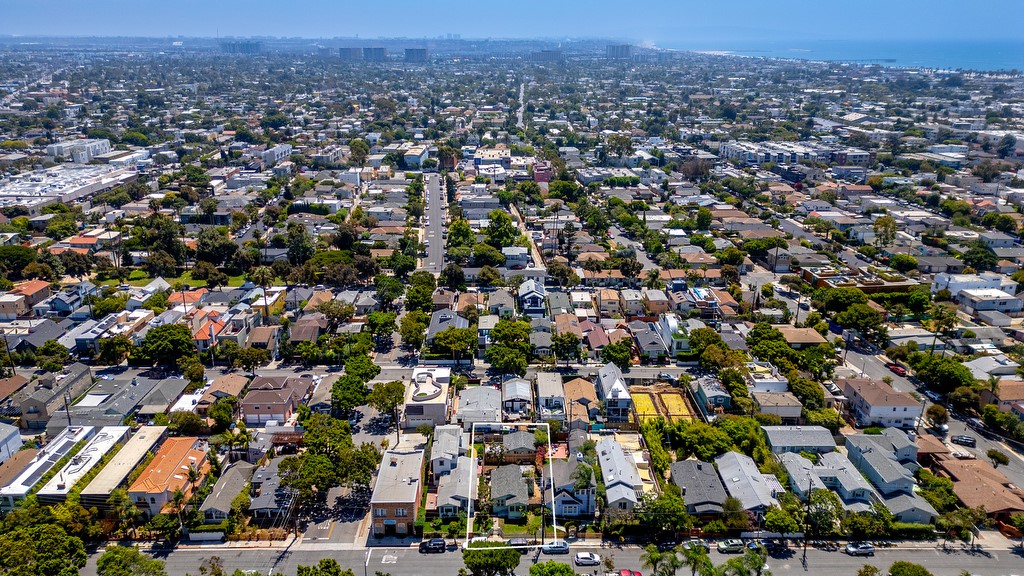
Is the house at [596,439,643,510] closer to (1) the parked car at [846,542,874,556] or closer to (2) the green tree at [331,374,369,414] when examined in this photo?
(1) the parked car at [846,542,874,556]

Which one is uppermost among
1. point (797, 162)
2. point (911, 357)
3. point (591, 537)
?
point (797, 162)

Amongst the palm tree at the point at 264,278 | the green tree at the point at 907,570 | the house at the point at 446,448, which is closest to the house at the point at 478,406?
the house at the point at 446,448

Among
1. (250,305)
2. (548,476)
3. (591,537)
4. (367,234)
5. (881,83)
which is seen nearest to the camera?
(591,537)

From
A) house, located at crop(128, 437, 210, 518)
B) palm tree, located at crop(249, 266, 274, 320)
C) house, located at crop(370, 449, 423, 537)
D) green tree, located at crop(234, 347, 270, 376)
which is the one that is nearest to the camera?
house, located at crop(370, 449, 423, 537)

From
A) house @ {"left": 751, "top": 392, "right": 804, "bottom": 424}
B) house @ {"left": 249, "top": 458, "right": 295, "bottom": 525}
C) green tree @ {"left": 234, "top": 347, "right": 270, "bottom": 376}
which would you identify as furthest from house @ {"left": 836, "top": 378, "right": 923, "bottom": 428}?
green tree @ {"left": 234, "top": 347, "right": 270, "bottom": 376}

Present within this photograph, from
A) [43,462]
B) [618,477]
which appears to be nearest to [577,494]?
[618,477]

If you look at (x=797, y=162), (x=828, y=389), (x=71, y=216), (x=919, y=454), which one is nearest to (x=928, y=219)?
(x=797, y=162)

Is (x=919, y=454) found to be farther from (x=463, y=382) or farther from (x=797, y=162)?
(x=797, y=162)
